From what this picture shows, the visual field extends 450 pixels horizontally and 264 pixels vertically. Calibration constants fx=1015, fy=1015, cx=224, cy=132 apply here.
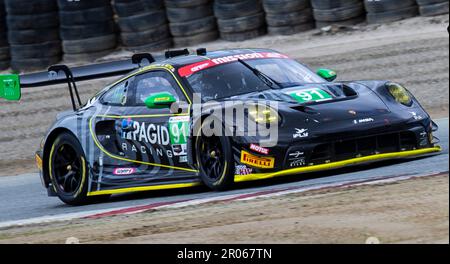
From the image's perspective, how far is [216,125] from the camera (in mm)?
8078

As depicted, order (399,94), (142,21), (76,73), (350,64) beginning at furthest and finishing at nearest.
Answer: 1. (142,21)
2. (350,64)
3. (76,73)
4. (399,94)

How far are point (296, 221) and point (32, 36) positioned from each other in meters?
11.0

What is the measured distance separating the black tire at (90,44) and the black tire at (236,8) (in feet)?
6.01

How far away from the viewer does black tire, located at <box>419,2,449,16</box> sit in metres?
16.1

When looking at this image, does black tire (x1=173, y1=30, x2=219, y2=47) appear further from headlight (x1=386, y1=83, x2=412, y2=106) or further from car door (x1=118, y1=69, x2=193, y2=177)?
headlight (x1=386, y1=83, x2=412, y2=106)

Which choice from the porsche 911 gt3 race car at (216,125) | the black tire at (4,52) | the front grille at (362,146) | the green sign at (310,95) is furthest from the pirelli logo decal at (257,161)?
the black tire at (4,52)

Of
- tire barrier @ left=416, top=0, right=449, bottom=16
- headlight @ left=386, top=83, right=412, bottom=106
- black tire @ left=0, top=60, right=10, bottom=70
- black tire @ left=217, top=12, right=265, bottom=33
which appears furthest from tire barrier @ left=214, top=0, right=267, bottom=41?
headlight @ left=386, top=83, right=412, bottom=106

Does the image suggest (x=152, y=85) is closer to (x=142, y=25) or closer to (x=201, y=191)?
(x=201, y=191)

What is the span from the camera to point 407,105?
8.66m

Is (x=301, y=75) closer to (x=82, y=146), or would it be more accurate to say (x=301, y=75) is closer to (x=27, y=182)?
(x=82, y=146)

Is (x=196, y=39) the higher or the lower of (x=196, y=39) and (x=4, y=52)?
the lower

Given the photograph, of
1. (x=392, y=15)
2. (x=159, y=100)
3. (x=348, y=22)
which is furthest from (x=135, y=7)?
(x=159, y=100)
